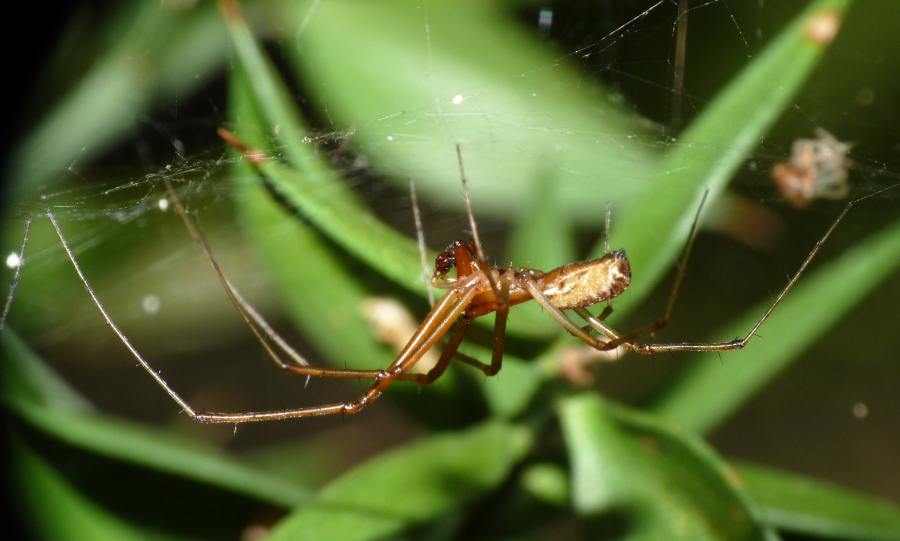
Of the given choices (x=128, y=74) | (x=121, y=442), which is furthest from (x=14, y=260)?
(x=121, y=442)

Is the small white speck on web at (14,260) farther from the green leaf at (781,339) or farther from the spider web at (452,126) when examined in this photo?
the green leaf at (781,339)

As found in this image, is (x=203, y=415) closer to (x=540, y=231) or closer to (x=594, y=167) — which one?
(x=540, y=231)

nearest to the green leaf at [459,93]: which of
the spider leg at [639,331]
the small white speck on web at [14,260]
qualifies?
the spider leg at [639,331]

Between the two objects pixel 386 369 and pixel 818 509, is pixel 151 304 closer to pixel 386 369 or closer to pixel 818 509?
pixel 386 369

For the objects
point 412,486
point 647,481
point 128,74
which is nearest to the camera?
point 647,481

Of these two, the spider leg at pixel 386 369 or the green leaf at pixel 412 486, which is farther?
the spider leg at pixel 386 369

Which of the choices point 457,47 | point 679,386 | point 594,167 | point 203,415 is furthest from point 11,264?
point 679,386
